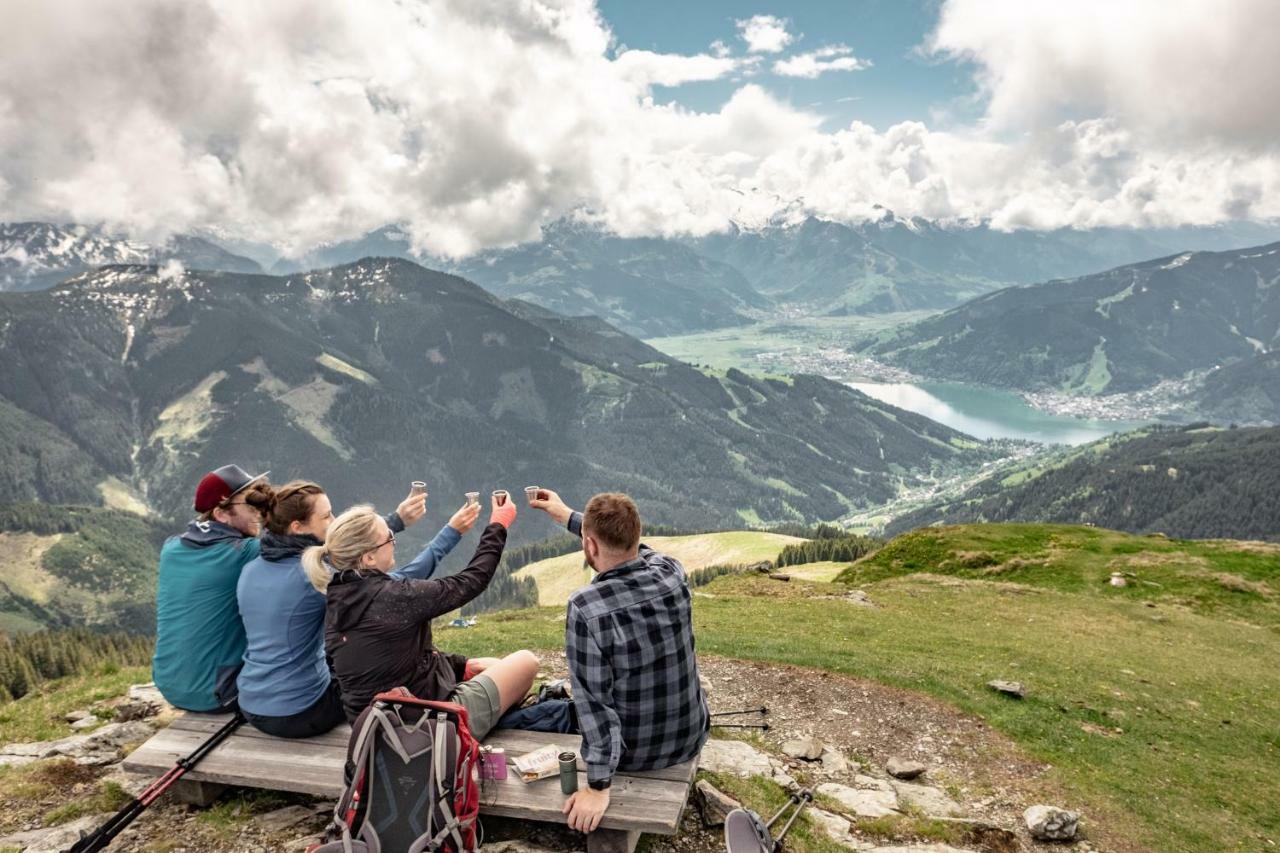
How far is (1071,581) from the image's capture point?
3700cm

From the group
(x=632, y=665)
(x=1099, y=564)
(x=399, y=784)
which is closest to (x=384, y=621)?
(x=399, y=784)

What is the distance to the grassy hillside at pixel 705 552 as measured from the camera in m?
139

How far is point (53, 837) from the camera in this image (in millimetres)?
8328

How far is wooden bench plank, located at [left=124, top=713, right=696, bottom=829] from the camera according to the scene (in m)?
7.41

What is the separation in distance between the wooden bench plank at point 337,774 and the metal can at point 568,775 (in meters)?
0.12

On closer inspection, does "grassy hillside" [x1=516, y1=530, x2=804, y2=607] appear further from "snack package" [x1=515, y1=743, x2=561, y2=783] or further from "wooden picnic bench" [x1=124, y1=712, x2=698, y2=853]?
"snack package" [x1=515, y1=743, x2=561, y2=783]

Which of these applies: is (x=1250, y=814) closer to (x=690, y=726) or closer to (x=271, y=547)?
(x=690, y=726)

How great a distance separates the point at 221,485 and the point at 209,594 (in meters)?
1.54

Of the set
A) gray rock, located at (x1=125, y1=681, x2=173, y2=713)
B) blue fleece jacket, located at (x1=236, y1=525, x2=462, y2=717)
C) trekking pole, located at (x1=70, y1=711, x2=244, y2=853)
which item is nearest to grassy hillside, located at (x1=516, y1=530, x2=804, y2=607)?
gray rock, located at (x1=125, y1=681, x2=173, y2=713)

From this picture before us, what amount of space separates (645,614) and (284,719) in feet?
17.5

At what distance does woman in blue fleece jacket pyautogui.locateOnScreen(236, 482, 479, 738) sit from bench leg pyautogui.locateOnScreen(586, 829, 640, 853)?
12.9 feet

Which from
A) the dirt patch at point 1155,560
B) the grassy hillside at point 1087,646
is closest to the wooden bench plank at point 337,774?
the grassy hillside at point 1087,646

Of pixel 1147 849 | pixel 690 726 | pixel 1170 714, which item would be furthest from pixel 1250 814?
pixel 690 726

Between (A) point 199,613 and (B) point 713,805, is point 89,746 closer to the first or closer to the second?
(A) point 199,613
